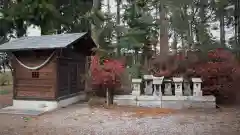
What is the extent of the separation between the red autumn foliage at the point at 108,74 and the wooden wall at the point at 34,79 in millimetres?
1505

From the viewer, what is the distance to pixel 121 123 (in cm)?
707

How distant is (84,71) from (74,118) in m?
4.23

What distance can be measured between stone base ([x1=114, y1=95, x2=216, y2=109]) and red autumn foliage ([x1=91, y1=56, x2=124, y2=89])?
0.73 metres

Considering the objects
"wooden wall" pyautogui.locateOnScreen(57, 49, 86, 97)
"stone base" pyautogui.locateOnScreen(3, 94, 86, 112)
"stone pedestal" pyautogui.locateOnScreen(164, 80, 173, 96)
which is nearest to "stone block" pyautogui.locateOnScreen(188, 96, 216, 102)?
"stone pedestal" pyautogui.locateOnScreen(164, 80, 173, 96)

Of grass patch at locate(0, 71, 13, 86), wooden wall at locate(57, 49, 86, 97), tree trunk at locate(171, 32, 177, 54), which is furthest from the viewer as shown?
grass patch at locate(0, 71, 13, 86)

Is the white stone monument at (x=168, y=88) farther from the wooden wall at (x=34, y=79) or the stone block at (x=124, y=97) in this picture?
the wooden wall at (x=34, y=79)

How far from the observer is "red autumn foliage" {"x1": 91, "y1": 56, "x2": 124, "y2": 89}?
375 inches

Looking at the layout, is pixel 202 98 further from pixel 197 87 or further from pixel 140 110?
pixel 140 110

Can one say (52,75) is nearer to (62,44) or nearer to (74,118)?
(62,44)

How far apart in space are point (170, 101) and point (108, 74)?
2.39m

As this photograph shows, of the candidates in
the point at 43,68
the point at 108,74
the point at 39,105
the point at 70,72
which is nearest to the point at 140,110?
Result: the point at 108,74

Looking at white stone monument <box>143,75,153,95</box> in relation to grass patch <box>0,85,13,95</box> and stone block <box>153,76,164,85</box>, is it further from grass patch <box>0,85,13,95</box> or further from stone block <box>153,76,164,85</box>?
grass patch <box>0,85,13,95</box>

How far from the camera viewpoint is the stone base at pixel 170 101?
30.0 ft

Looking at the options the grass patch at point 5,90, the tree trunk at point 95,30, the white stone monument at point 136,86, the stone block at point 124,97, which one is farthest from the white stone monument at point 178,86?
the grass patch at point 5,90
